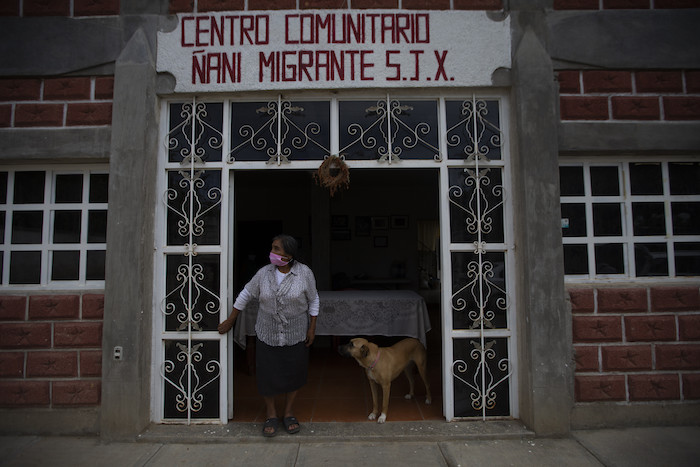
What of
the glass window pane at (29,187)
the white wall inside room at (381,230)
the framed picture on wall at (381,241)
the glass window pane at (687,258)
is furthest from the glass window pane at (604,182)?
the framed picture on wall at (381,241)

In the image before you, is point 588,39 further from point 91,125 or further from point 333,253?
point 333,253

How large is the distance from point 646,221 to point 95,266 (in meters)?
5.04

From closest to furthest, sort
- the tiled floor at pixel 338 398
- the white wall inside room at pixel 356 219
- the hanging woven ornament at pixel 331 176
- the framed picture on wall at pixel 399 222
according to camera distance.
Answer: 1. the hanging woven ornament at pixel 331 176
2. the tiled floor at pixel 338 398
3. the white wall inside room at pixel 356 219
4. the framed picture on wall at pixel 399 222

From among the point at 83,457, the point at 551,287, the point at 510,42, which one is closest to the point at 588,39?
the point at 510,42

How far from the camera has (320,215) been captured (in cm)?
796

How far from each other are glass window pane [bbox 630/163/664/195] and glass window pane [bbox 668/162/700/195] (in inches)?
4.2

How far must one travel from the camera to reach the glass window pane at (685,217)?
3646 millimetres

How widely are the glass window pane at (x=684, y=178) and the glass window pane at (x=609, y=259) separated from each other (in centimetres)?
77

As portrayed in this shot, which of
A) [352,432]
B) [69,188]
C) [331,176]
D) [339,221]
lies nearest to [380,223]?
[339,221]

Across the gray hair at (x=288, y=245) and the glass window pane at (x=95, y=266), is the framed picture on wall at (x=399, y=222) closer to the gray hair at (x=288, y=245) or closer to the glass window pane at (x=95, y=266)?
the gray hair at (x=288, y=245)

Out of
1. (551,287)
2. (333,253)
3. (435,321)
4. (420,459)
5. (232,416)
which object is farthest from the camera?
(333,253)

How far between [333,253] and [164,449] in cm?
736

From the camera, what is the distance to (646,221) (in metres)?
3.64

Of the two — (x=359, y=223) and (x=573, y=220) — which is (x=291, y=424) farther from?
(x=359, y=223)
